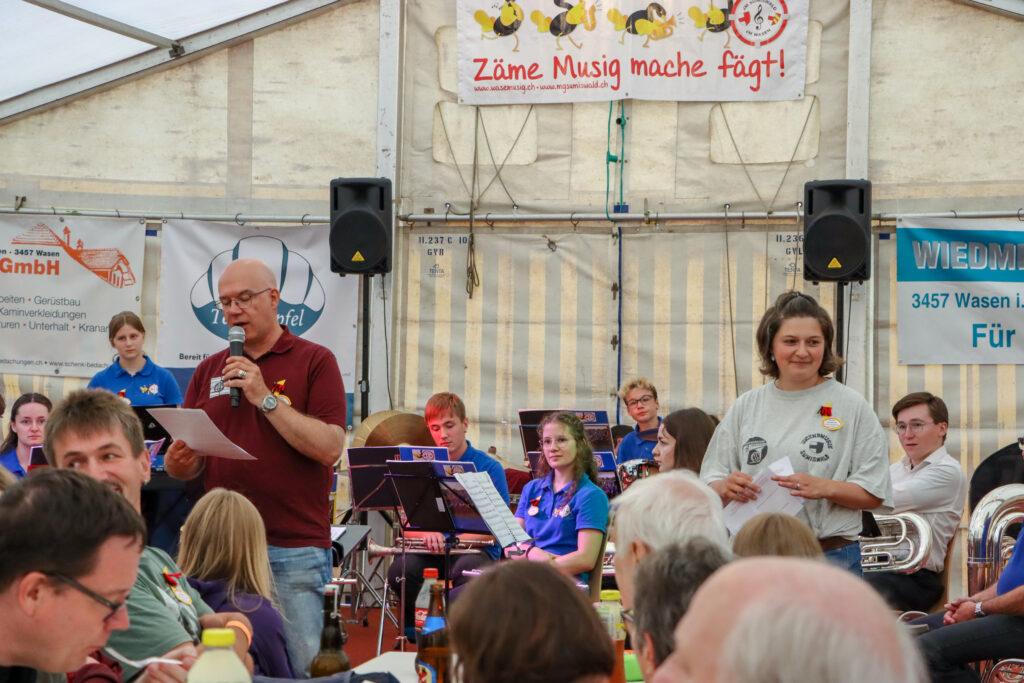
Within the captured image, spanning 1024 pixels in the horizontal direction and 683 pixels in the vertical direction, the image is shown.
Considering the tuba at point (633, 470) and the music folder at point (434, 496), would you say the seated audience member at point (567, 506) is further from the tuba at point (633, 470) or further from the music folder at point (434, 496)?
the tuba at point (633, 470)

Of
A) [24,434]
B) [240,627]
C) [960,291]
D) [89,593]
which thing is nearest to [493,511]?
[240,627]

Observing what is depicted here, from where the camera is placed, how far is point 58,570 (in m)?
1.72

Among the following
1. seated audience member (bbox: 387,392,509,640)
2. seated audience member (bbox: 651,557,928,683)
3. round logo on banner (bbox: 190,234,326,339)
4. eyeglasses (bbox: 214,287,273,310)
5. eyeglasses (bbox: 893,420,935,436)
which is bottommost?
seated audience member (bbox: 387,392,509,640)

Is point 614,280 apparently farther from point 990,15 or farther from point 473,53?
point 990,15

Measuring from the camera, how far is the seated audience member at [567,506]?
5551 mm

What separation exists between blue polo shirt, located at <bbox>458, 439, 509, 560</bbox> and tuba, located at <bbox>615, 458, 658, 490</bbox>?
2.45 ft

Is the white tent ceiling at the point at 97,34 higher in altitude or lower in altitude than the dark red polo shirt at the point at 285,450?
higher

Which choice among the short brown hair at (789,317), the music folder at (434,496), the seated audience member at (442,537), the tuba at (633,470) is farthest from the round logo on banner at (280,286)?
the short brown hair at (789,317)

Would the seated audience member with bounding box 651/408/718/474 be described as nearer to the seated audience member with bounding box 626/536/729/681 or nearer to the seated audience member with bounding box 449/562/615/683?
the seated audience member with bounding box 626/536/729/681

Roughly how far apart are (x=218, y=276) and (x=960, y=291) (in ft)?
18.8

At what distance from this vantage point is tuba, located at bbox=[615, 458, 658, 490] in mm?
7082

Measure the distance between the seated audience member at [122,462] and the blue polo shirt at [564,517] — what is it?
2972 millimetres

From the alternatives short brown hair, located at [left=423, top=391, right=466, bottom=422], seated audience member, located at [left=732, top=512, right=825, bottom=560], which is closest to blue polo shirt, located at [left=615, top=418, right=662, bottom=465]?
short brown hair, located at [left=423, top=391, right=466, bottom=422]

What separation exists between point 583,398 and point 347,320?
1985mm
